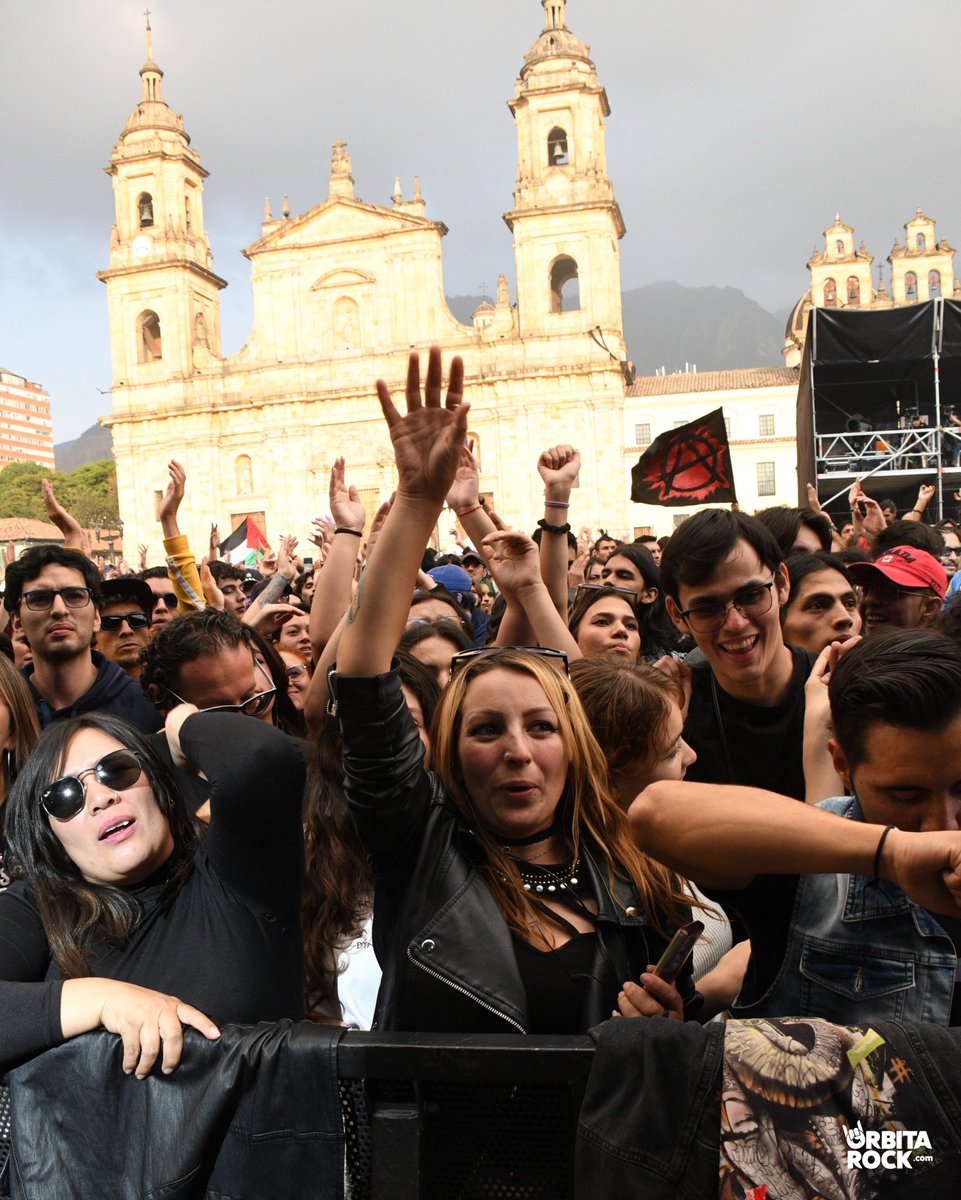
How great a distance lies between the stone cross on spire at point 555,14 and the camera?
4306 cm

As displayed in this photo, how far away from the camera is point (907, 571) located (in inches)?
159

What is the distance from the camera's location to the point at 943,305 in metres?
18.7

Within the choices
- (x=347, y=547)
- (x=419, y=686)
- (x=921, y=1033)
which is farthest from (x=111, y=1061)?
(x=347, y=547)

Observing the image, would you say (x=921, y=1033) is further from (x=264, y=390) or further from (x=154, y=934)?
(x=264, y=390)

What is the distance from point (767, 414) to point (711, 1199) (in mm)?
53372

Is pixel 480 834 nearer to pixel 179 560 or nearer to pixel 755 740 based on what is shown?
pixel 755 740

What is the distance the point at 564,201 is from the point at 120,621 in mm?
39499

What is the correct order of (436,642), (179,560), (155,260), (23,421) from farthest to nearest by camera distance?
1. (23,421)
2. (155,260)
3. (179,560)
4. (436,642)

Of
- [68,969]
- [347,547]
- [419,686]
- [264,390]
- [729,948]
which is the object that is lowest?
[729,948]

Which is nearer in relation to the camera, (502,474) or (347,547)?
(347,547)

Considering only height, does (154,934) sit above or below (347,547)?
below

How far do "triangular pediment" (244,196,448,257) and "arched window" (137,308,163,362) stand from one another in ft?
19.3

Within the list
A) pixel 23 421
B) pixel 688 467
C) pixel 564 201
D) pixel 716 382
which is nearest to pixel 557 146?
pixel 564 201

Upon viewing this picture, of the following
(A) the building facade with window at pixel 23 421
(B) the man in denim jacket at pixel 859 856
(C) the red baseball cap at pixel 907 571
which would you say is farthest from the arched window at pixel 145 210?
(A) the building facade with window at pixel 23 421
